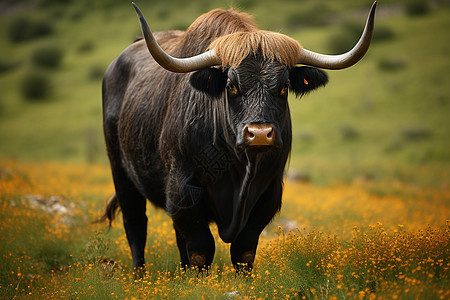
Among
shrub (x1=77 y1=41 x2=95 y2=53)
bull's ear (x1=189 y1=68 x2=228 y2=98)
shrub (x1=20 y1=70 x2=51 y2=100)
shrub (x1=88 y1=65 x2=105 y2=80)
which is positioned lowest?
shrub (x1=20 y1=70 x2=51 y2=100)

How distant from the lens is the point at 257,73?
434 cm

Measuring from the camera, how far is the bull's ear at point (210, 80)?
459cm

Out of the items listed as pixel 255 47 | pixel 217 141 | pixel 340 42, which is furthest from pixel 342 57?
pixel 340 42

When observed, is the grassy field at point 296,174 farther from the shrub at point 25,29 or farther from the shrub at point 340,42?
the shrub at point 25,29

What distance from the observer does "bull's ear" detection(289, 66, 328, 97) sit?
469 cm

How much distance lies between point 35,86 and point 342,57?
119ft

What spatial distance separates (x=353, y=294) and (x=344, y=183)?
13.7m

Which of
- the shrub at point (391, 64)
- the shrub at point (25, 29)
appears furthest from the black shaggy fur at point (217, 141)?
the shrub at point (25, 29)

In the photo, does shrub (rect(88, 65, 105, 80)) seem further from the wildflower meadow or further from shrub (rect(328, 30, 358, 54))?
the wildflower meadow

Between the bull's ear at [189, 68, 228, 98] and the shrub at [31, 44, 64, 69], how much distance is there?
4258 centimetres

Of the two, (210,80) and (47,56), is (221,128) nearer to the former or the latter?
(210,80)

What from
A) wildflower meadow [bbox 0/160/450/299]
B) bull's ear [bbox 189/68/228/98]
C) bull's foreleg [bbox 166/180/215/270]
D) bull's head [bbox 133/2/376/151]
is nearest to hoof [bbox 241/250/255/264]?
wildflower meadow [bbox 0/160/450/299]

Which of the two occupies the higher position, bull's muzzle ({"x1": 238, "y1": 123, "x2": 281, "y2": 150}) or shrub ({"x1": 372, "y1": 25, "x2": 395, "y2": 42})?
shrub ({"x1": 372, "y1": 25, "x2": 395, "y2": 42})

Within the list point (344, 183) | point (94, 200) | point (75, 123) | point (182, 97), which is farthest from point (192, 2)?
point (182, 97)
